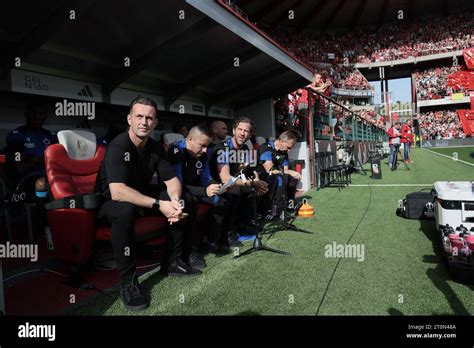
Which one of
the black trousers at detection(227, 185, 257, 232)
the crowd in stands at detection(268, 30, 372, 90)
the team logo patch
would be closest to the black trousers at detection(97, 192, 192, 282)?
the team logo patch

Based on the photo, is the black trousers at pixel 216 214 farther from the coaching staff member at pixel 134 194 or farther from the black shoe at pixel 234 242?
the coaching staff member at pixel 134 194

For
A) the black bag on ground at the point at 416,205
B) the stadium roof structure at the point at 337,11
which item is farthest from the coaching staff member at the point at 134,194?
the stadium roof structure at the point at 337,11

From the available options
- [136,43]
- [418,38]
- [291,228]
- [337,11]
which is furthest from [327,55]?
[291,228]

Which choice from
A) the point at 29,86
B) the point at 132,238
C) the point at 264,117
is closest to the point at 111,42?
the point at 29,86

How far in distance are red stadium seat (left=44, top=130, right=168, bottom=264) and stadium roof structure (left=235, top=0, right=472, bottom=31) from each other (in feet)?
111

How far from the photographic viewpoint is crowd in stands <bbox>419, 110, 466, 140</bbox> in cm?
3600

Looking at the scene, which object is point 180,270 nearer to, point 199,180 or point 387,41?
point 199,180

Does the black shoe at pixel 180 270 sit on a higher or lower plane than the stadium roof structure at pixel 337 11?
lower

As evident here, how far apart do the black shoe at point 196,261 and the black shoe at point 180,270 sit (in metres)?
0.17

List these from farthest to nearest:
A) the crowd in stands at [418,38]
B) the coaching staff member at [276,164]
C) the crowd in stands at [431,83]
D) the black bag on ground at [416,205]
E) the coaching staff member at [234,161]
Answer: the crowd in stands at [431,83], the crowd in stands at [418,38], the coaching staff member at [276,164], the black bag on ground at [416,205], the coaching staff member at [234,161]

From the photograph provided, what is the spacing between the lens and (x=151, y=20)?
4.40 meters

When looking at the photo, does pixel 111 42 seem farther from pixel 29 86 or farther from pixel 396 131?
pixel 396 131

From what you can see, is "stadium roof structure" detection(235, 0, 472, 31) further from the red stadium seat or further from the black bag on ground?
the red stadium seat

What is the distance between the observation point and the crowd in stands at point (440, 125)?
118 ft
